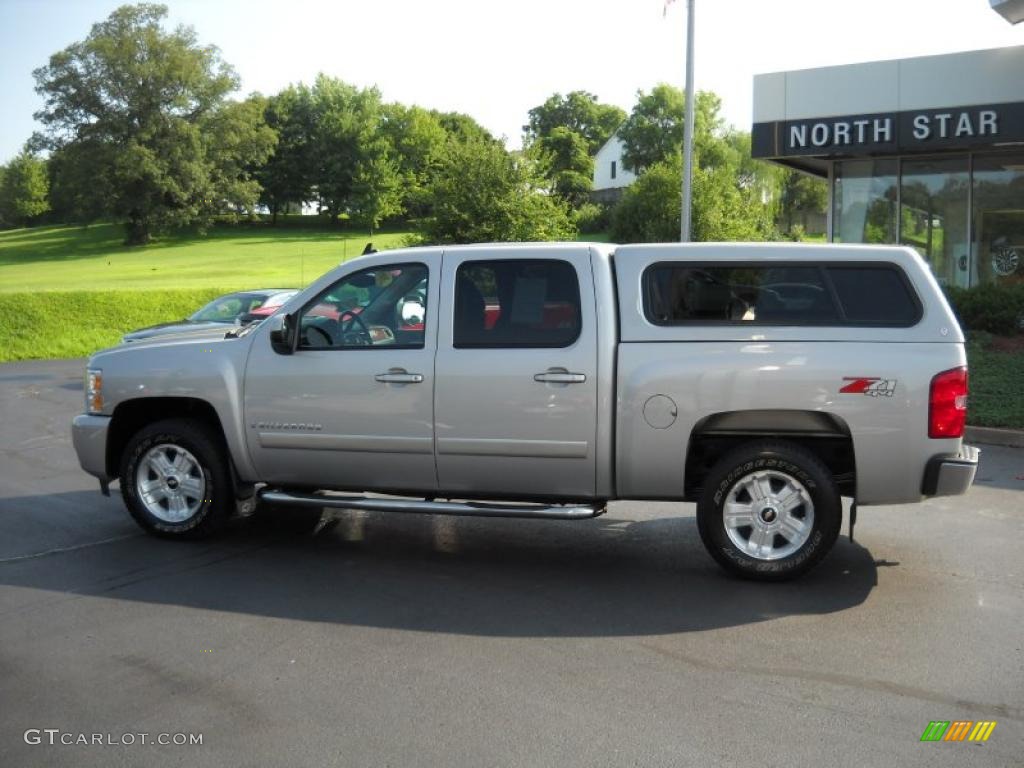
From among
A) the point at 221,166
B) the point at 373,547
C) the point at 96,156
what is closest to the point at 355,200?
the point at 221,166

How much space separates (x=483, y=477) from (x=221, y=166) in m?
77.3

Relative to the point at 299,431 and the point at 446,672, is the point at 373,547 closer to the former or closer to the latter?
the point at 299,431

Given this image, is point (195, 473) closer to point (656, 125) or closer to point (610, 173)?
point (656, 125)

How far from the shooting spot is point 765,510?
20.1 feet

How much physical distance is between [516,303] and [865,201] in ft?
56.4

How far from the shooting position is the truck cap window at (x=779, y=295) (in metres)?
6.01

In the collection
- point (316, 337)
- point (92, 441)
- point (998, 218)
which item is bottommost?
point (92, 441)

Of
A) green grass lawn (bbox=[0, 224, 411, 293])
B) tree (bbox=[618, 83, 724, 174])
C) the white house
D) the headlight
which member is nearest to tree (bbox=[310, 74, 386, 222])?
green grass lawn (bbox=[0, 224, 411, 293])

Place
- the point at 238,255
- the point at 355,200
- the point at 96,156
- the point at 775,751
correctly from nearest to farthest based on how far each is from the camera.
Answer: the point at 775,751, the point at 238,255, the point at 96,156, the point at 355,200

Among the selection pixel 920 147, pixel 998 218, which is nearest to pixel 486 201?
pixel 920 147

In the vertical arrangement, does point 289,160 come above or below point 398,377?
above

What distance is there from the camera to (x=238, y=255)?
6400 centimetres

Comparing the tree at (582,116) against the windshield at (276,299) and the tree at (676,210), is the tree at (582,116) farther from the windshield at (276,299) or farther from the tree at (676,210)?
the windshield at (276,299)

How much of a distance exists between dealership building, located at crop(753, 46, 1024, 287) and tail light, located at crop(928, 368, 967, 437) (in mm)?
14146
